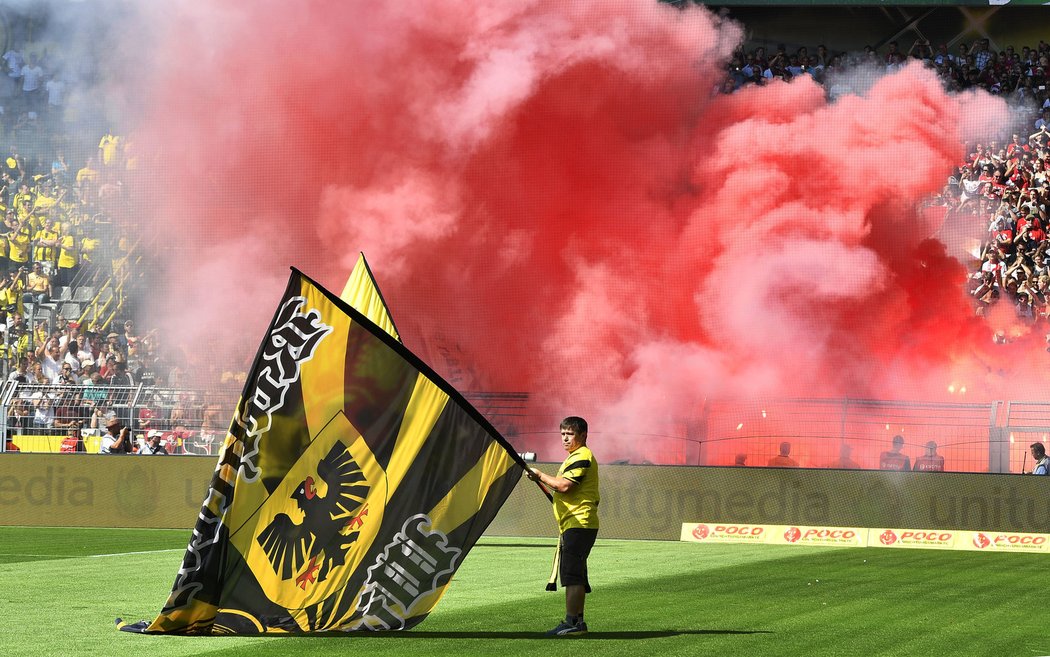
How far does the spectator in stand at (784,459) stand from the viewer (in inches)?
893

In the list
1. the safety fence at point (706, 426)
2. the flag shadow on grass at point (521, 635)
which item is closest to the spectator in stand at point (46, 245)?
the safety fence at point (706, 426)

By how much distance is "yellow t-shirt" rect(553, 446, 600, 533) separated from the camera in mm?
10375

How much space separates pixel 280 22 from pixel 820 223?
33.2 feet

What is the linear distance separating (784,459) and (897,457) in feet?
5.49

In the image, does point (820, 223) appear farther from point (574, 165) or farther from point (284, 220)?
point (284, 220)

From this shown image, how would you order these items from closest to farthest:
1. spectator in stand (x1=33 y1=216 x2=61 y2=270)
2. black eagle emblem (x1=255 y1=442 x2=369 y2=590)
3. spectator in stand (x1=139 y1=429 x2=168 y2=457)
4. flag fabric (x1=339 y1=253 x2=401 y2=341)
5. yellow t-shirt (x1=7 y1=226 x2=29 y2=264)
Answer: black eagle emblem (x1=255 y1=442 x2=369 y2=590) < flag fabric (x1=339 y1=253 x2=401 y2=341) < spectator in stand (x1=139 y1=429 x2=168 y2=457) < spectator in stand (x1=33 y1=216 x2=61 y2=270) < yellow t-shirt (x1=7 y1=226 x2=29 y2=264)

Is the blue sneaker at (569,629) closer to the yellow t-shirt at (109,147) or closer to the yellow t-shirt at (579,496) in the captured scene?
the yellow t-shirt at (579,496)

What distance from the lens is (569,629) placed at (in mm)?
10312

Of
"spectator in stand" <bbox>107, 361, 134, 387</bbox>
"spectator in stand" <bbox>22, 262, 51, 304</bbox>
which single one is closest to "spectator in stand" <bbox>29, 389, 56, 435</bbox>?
"spectator in stand" <bbox>107, 361, 134, 387</bbox>

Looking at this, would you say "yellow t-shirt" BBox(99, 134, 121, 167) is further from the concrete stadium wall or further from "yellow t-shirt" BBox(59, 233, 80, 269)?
the concrete stadium wall

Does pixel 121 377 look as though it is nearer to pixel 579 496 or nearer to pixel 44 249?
pixel 44 249

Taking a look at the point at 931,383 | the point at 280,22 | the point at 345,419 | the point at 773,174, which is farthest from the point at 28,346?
the point at 345,419

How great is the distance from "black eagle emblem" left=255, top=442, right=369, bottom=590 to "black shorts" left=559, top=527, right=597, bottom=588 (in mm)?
1421

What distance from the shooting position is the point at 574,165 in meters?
26.7
